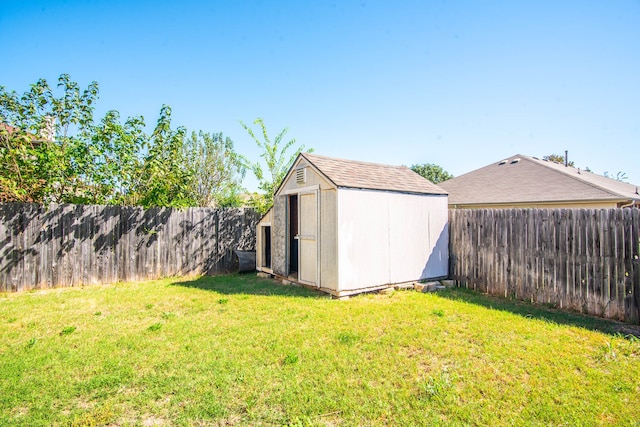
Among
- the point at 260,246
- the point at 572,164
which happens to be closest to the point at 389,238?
the point at 260,246

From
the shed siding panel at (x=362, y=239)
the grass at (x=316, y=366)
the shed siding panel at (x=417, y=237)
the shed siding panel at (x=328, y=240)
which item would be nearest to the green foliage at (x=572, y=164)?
the shed siding panel at (x=417, y=237)

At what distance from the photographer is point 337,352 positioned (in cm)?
389

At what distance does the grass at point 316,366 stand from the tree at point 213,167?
49.7 ft

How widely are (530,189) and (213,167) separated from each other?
18.1 m

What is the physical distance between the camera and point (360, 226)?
6.94 m

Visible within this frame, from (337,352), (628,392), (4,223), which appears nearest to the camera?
(628,392)

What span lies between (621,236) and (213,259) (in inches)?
408

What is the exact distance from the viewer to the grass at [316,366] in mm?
2689

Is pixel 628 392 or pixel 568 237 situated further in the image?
pixel 568 237

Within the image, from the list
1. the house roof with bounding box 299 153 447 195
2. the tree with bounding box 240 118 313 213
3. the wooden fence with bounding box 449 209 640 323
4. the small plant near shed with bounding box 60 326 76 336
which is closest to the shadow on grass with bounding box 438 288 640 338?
the wooden fence with bounding box 449 209 640 323

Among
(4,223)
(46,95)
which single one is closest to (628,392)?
(4,223)

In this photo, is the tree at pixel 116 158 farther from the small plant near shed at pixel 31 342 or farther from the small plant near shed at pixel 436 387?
the small plant near shed at pixel 436 387

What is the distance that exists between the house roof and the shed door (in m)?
0.75

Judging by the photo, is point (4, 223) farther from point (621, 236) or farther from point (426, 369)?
point (621, 236)
